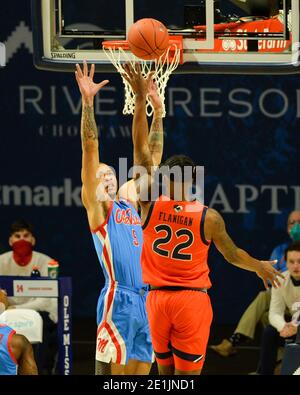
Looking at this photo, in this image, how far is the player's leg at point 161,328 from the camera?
8.04m

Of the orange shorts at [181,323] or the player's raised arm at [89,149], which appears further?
the player's raised arm at [89,149]

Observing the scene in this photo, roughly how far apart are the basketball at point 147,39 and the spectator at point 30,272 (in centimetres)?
273

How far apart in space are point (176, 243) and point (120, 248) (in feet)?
2.21

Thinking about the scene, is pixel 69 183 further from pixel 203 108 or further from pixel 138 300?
pixel 138 300

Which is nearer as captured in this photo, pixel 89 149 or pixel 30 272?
pixel 89 149

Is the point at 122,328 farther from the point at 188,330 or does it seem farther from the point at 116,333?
the point at 188,330

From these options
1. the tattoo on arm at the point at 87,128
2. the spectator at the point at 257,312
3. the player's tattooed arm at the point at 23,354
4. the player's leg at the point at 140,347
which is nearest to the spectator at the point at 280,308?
the spectator at the point at 257,312

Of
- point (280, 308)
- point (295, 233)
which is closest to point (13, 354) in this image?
point (280, 308)

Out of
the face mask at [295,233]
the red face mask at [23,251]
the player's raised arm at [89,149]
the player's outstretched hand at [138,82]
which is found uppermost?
the player's outstretched hand at [138,82]

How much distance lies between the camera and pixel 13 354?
736cm

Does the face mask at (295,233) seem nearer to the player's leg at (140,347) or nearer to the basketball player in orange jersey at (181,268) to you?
the player's leg at (140,347)

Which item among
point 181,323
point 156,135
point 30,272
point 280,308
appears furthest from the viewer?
point 30,272

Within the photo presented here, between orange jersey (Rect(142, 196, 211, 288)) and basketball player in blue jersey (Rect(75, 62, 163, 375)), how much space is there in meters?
0.51

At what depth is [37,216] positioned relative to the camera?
511 inches
